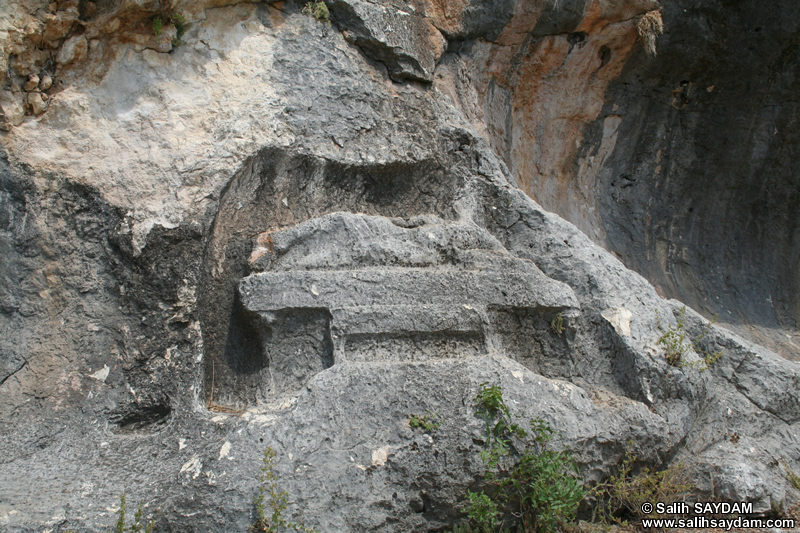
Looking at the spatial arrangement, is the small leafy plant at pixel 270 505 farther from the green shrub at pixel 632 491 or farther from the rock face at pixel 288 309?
the green shrub at pixel 632 491

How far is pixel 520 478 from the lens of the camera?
8.44 feet

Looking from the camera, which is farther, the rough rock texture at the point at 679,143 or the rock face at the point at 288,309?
the rough rock texture at the point at 679,143

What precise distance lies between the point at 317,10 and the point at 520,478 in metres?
2.87

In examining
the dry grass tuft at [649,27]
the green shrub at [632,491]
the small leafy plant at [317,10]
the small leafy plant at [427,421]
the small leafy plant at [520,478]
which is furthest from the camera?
the dry grass tuft at [649,27]

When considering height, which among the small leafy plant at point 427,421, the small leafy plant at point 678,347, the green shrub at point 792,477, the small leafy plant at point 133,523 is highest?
the small leafy plant at point 678,347

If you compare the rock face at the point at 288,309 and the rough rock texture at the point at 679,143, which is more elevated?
the rough rock texture at the point at 679,143

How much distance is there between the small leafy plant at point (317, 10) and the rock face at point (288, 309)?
8 centimetres

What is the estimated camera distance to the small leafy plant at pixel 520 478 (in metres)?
2.48

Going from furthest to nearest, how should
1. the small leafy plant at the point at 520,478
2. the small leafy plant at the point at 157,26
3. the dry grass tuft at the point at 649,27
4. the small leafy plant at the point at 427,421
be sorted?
the dry grass tuft at the point at 649,27 → the small leafy plant at the point at 157,26 → the small leafy plant at the point at 427,421 → the small leafy plant at the point at 520,478

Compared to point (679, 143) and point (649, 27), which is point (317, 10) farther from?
point (679, 143)

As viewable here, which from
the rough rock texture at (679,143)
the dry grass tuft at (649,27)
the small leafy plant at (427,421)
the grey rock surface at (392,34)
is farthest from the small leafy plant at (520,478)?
the dry grass tuft at (649,27)

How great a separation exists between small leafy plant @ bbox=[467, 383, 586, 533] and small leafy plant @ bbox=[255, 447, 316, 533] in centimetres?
74

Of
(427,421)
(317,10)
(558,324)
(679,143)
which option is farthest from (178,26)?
(679,143)

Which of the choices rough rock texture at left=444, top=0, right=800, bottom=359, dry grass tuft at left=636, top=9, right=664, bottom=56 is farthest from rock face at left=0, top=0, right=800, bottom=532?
dry grass tuft at left=636, top=9, right=664, bottom=56
